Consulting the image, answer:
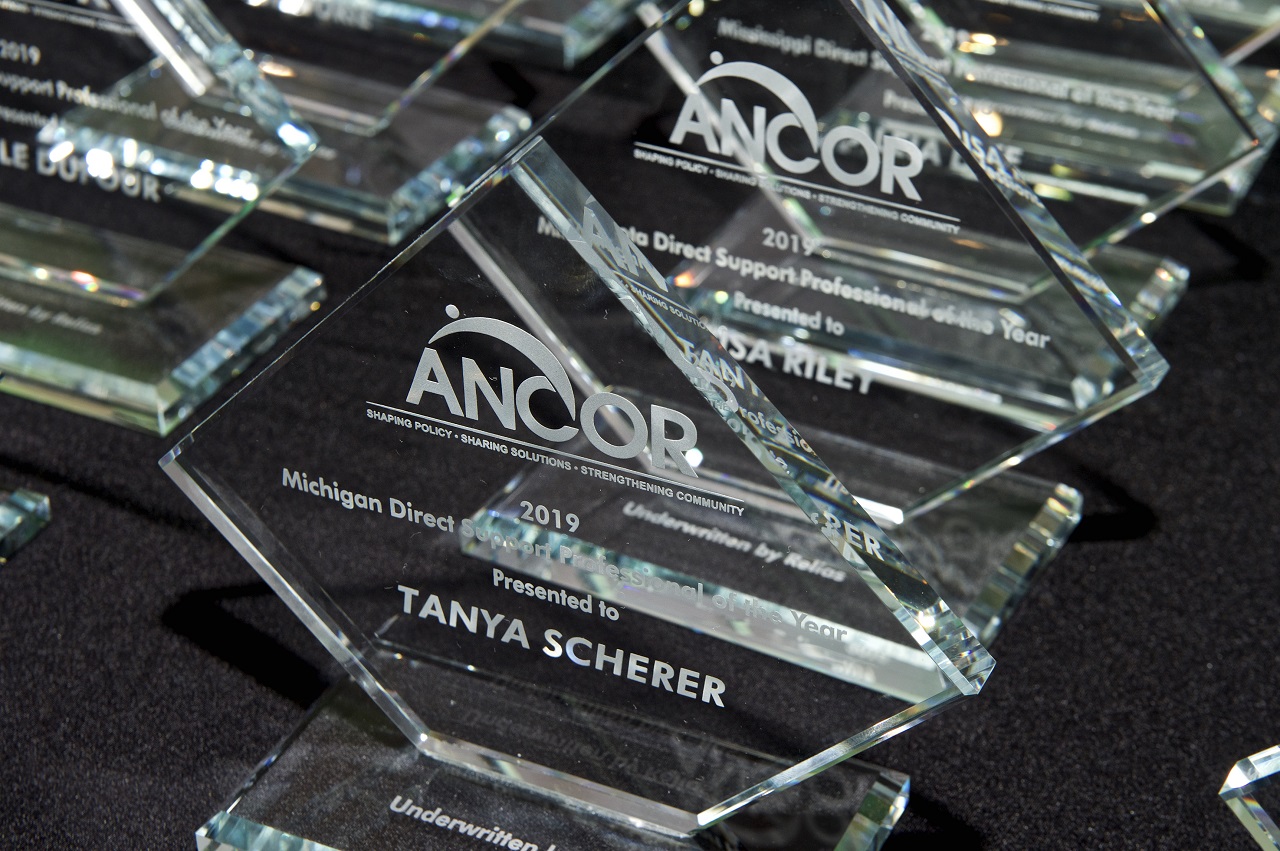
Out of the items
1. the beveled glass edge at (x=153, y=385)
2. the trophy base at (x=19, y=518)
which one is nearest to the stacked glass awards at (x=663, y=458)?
the trophy base at (x=19, y=518)

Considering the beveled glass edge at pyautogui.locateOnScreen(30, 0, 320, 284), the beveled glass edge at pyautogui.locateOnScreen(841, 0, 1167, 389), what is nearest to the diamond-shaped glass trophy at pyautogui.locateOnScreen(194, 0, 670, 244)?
the beveled glass edge at pyautogui.locateOnScreen(30, 0, 320, 284)

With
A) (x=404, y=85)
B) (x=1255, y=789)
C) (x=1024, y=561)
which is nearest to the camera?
(x=1255, y=789)

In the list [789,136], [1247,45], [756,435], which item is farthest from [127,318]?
[1247,45]

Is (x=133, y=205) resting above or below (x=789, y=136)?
below

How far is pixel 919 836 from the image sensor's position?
1148 millimetres

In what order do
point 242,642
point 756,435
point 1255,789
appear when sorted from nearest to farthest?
point 756,435
point 1255,789
point 242,642

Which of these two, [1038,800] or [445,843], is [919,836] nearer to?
[1038,800]

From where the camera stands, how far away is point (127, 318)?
1734mm

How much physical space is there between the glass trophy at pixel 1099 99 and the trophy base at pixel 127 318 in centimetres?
95

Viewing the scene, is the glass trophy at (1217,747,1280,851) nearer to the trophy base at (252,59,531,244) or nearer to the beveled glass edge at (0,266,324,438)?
the beveled glass edge at (0,266,324,438)

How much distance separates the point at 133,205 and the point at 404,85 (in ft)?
1.81

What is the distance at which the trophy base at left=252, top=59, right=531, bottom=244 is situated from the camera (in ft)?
6.47

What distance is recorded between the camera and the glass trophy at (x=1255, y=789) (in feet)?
3.37

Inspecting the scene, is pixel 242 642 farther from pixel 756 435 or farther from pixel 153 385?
pixel 756 435
